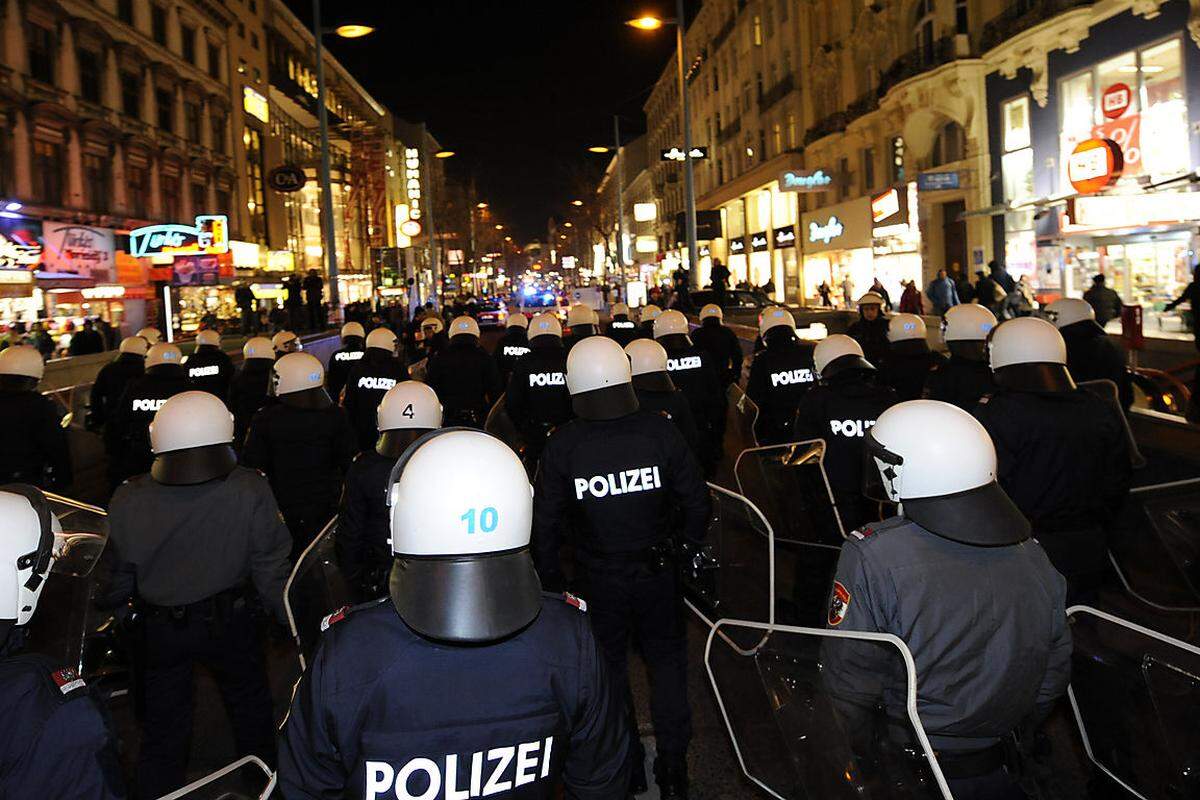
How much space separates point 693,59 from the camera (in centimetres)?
6575

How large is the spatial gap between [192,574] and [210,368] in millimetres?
6770

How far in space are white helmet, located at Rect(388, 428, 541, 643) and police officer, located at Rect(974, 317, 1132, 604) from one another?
119 inches

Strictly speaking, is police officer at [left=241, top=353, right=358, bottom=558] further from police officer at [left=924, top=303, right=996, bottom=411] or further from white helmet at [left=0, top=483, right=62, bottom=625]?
police officer at [left=924, top=303, right=996, bottom=411]

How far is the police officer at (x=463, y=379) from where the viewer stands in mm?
9688

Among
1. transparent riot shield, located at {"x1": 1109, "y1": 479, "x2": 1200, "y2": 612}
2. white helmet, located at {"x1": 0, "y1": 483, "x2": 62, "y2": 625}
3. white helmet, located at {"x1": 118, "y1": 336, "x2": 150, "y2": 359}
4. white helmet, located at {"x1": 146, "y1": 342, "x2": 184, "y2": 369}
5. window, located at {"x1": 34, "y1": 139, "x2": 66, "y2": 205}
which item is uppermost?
window, located at {"x1": 34, "y1": 139, "x2": 66, "y2": 205}

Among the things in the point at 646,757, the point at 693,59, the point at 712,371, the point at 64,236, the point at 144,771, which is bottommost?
the point at 646,757

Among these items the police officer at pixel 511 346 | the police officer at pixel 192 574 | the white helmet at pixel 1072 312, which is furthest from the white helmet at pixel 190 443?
the police officer at pixel 511 346

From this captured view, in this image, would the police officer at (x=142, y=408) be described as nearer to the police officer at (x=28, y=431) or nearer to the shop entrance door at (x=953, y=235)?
the police officer at (x=28, y=431)

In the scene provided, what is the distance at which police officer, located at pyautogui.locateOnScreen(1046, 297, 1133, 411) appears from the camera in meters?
7.53

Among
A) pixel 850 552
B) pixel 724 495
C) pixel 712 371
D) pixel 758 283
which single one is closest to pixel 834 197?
pixel 758 283

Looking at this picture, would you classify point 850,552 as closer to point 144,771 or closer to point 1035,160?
point 144,771

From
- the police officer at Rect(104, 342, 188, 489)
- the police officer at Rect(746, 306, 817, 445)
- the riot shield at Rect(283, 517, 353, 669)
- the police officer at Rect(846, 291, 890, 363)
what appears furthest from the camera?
the police officer at Rect(846, 291, 890, 363)

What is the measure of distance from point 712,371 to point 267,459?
447 cm

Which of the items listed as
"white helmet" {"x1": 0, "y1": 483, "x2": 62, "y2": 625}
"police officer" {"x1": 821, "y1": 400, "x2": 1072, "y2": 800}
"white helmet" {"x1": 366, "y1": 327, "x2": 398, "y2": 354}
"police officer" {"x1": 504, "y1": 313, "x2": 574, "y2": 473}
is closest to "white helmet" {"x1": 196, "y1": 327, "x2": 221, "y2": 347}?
"white helmet" {"x1": 366, "y1": 327, "x2": 398, "y2": 354}
